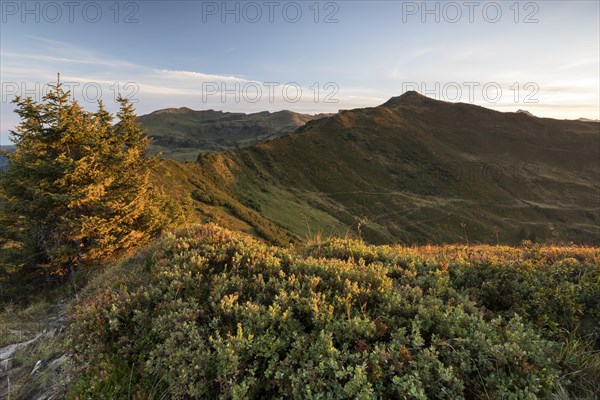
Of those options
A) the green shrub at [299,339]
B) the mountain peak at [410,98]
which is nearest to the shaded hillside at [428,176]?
the mountain peak at [410,98]

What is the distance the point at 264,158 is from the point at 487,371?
79.6 metres

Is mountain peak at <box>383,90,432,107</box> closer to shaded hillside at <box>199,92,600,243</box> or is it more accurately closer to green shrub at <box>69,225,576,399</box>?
shaded hillside at <box>199,92,600,243</box>

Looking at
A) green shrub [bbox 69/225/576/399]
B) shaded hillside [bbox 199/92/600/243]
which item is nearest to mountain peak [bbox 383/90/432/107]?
shaded hillside [bbox 199/92/600/243]

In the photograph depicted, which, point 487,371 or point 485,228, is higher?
point 487,371

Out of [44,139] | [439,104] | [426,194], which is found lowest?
[426,194]

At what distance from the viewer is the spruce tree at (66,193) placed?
16.0 m

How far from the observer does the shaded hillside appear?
66875 mm

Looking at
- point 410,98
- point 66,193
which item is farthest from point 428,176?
point 66,193

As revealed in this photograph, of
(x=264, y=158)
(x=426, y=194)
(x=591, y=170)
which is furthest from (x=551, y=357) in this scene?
(x=591, y=170)

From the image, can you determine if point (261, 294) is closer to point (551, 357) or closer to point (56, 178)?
point (551, 357)

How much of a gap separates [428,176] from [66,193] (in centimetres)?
9252

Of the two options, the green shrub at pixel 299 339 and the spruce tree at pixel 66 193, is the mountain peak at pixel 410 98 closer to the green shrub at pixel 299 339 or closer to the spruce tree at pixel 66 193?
the spruce tree at pixel 66 193

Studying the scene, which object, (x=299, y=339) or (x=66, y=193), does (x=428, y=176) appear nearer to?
(x=66, y=193)

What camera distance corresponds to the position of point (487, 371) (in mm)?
3094
